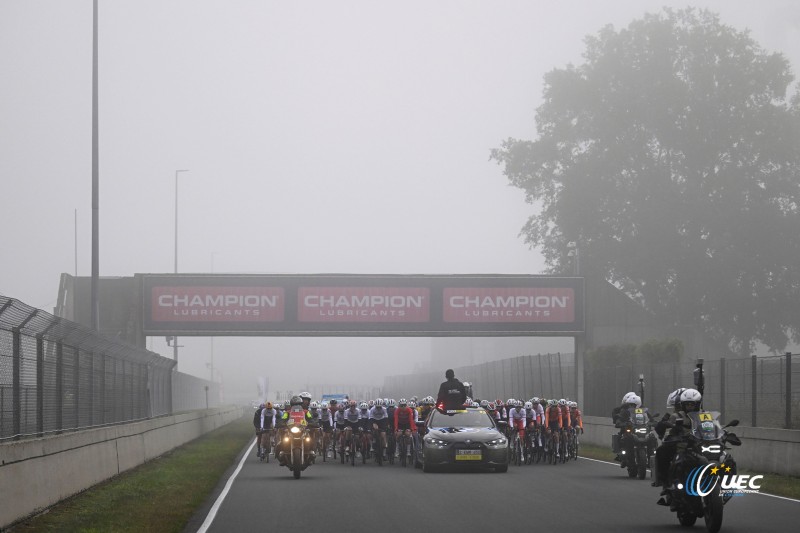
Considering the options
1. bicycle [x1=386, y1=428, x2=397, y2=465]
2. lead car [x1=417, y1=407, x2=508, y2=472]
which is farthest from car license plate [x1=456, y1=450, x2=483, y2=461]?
bicycle [x1=386, y1=428, x2=397, y2=465]

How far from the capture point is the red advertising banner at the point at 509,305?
4934 centimetres

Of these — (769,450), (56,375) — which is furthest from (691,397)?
(56,375)

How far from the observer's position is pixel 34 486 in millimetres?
17422

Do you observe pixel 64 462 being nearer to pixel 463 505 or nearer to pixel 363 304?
pixel 463 505

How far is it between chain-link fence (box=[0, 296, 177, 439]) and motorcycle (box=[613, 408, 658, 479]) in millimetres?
9496

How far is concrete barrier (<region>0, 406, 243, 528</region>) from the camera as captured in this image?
16.1 metres

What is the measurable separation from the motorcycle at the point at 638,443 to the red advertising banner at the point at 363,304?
939 inches

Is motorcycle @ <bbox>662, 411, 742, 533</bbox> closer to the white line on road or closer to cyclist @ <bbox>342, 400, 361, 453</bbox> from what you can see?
the white line on road

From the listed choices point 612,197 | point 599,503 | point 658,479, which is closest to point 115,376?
point 599,503

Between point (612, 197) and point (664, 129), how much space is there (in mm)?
4133

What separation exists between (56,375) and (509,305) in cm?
3002

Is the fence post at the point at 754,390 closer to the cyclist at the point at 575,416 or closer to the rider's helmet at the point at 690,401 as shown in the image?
the cyclist at the point at 575,416

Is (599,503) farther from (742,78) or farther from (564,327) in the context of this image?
(742,78)

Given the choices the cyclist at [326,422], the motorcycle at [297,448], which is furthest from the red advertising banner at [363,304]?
the motorcycle at [297,448]
